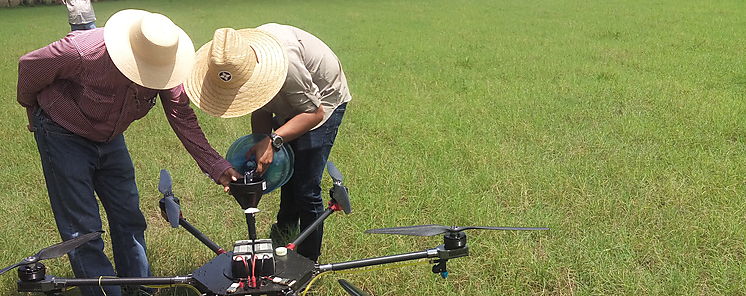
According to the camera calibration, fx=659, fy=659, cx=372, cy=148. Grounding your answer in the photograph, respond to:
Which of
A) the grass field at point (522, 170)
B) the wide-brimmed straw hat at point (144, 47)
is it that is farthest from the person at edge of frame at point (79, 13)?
the wide-brimmed straw hat at point (144, 47)

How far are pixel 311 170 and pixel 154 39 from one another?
3.63 ft

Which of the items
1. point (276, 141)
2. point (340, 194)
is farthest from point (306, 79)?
point (340, 194)

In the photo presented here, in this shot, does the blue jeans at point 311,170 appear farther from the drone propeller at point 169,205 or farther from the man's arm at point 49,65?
the man's arm at point 49,65

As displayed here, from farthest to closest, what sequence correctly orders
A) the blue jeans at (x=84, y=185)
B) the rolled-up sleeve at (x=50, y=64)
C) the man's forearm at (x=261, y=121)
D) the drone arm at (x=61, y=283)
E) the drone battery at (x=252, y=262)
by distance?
the man's forearm at (x=261, y=121) < the blue jeans at (x=84, y=185) < the rolled-up sleeve at (x=50, y=64) < the drone battery at (x=252, y=262) < the drone arm at (x=61, y=283)

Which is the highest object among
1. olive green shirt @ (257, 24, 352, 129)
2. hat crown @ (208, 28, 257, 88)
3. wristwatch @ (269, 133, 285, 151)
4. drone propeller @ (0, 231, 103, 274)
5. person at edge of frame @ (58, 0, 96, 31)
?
hat crown @ (208, 28, 257, 88)

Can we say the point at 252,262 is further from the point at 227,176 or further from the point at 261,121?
the point at 261,121

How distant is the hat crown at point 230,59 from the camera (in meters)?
2.41

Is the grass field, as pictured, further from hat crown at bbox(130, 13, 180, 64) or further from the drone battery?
hat crown at bbox(130, 13, 180, 64)

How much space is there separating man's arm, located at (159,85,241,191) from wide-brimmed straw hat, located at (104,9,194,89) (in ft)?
1.06

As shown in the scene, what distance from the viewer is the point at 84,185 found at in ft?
8.66

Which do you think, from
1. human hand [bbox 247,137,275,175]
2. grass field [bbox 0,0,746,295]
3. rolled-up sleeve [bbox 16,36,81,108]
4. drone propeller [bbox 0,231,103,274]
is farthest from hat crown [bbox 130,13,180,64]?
grass field [bbox 0,0,746,295]

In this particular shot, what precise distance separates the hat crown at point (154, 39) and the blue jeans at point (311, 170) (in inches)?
34.9

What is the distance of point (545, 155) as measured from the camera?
5.02m

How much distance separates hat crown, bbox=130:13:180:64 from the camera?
2217 millimetres
